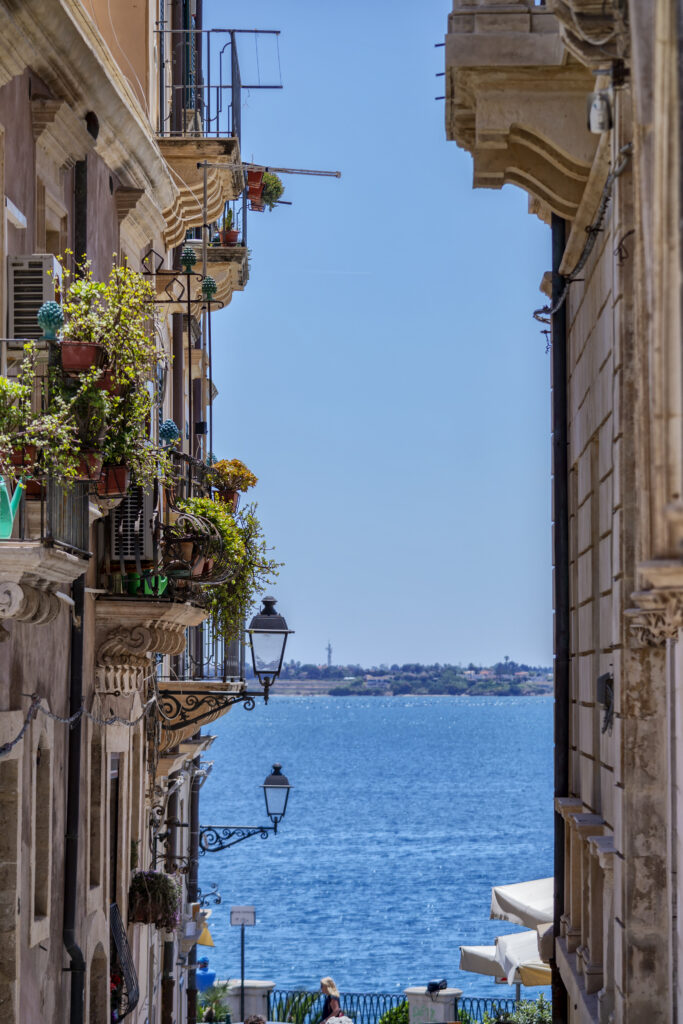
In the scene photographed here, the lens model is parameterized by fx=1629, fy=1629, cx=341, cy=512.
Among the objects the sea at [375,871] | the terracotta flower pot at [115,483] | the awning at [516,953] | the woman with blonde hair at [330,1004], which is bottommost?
the sea at [375,871]

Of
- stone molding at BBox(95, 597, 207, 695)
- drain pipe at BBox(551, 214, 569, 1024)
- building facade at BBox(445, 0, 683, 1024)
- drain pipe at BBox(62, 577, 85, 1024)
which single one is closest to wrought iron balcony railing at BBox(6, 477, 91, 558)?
drain pipe at BBox(62, 577, 85, 1024)

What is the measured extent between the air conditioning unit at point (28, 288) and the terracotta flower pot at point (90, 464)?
1622 mm

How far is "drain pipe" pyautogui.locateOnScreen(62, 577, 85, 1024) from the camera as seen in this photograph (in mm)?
13664

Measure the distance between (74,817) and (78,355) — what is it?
5092 millimetres

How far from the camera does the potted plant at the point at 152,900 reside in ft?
56.3

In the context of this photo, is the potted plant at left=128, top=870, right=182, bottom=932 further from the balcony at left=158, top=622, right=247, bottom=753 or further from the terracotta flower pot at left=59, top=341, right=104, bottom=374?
the terracotta flower pot at left=59, top=341, right=104, bottom=374

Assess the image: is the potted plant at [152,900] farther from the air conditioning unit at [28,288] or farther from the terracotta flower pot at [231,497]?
the air conditioning unit at [28,288]

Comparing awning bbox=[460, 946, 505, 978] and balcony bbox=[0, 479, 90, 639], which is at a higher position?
balcony bbox=[0, 479, 90, 639]

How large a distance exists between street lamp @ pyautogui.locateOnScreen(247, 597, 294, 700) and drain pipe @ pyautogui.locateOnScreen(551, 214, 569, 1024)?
A: 9.15 ft

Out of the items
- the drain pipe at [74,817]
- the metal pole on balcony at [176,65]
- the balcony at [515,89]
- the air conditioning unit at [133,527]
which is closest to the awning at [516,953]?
the drain pipe at [74,817]

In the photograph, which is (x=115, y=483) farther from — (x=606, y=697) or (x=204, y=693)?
(x=204, y=693)

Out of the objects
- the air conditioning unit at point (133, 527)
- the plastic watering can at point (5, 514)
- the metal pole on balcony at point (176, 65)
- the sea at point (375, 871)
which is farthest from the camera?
the sea at point (375, 871)

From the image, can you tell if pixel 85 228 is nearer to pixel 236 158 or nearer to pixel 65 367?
pixel 65 367

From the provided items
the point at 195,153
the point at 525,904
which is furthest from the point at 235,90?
the point at 525,904
